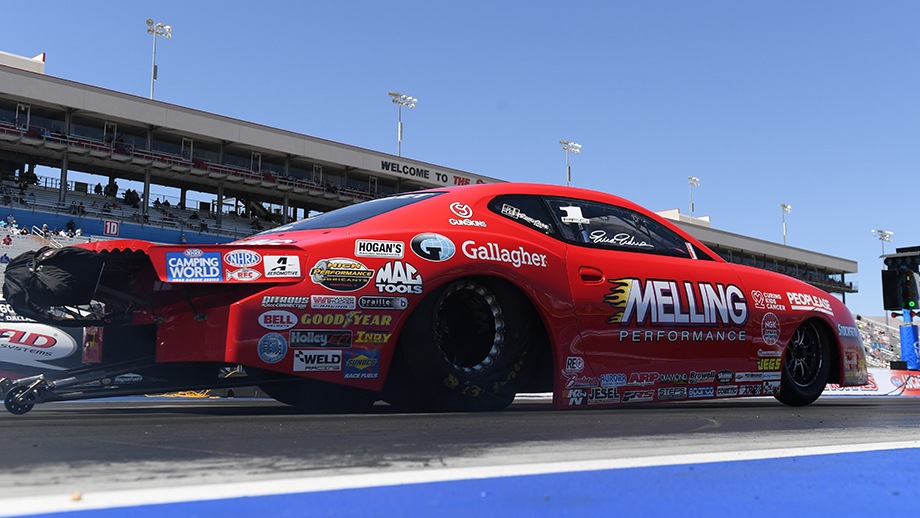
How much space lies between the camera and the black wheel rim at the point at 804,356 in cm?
635

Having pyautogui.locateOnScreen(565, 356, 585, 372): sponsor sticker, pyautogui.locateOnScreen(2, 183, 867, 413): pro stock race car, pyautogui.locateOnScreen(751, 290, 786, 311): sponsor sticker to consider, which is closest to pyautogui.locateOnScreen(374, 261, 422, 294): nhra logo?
pyautogui.locateOnScreen(2, 183, 867, 413): pro stock race car

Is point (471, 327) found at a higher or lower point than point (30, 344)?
higher

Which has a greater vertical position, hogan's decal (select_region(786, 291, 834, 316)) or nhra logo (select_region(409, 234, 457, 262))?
nhra logo (select_region(409, 234, 457, 262))

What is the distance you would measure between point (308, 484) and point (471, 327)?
8.57 ft

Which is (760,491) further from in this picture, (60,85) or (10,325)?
(60,85)

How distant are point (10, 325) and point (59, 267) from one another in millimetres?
4337

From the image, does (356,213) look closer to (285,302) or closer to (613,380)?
(285,302)

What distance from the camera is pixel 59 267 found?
3.75 metres

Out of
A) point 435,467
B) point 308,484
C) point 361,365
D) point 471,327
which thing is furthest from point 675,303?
point 308,484

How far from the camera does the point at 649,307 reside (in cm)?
519

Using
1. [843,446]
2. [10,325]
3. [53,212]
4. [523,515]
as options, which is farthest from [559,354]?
[53,212]

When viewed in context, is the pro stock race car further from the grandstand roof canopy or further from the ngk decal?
the grandstand roof canopy

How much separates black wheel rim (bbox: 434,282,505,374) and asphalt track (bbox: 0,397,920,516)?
665 millimetres

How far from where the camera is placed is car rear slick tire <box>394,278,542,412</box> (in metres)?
4.29
